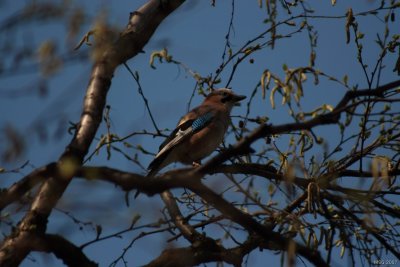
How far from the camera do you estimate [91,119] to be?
156 inches

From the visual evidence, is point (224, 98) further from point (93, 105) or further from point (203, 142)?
point (93, 105)

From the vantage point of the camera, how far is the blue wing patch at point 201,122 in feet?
23.5

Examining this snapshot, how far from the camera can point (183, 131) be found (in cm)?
702

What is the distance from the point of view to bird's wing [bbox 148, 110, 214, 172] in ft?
21.1

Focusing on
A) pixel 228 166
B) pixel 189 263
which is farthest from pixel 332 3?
pixel 189 263

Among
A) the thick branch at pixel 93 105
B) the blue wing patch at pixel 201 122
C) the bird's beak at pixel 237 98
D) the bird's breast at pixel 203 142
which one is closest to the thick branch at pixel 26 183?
the thick branch at pixel 93 105

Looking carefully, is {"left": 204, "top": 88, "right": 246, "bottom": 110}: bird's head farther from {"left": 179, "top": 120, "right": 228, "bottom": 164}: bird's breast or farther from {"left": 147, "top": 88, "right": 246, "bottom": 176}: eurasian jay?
{"left": 179, "top": 120, "right": 228, "bottom": 164}: bird's breast

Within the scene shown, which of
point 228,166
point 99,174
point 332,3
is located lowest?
point 99,174

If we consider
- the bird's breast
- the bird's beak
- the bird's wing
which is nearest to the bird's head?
the bird's beak

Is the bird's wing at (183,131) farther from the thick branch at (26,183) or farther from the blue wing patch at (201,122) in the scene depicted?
the thick branch at (26,183)

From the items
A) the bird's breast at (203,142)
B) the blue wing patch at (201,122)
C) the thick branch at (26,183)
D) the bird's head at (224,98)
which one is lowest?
the thick branch at (26,183)

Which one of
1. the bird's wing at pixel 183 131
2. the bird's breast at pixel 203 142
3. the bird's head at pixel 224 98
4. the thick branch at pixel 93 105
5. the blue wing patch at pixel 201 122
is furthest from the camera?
the bird's head at pixel 224 98

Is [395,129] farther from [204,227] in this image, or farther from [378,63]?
[204,227]

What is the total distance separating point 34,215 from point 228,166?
1.80 m
